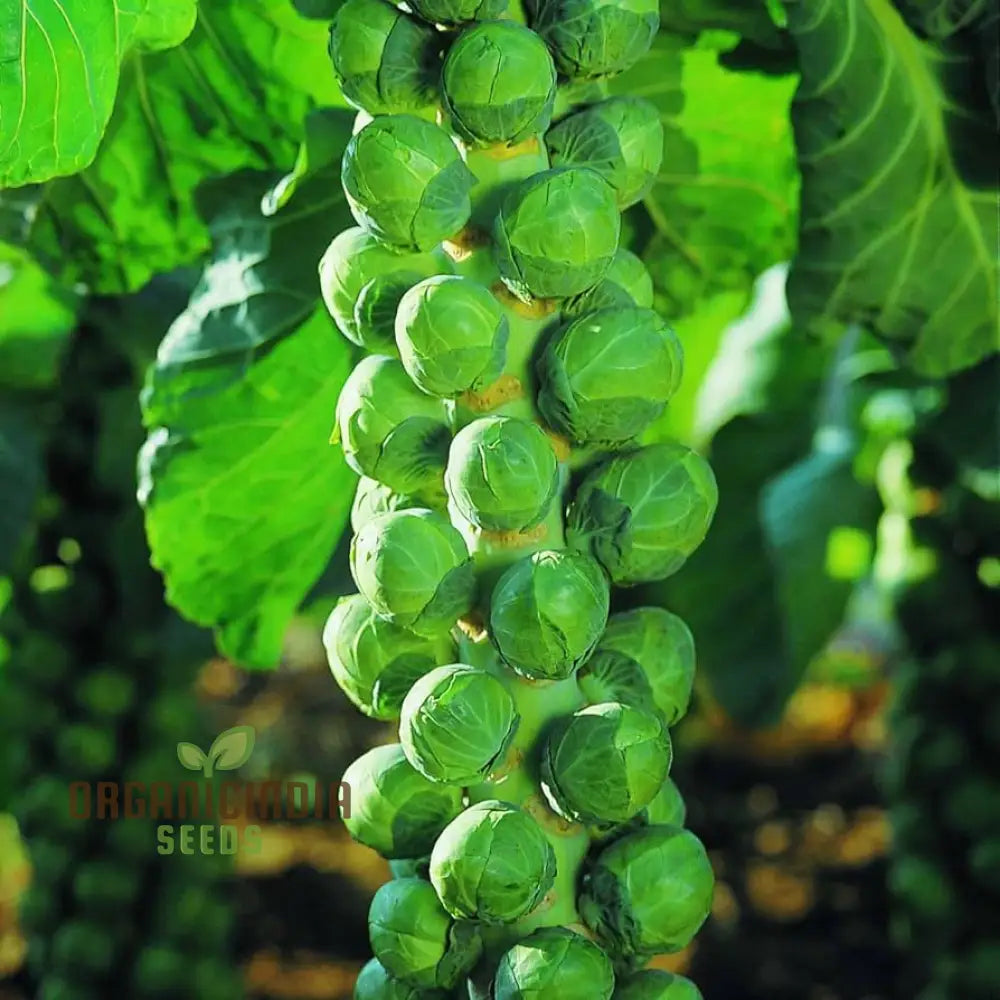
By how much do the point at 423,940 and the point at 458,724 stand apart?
0.43 ft

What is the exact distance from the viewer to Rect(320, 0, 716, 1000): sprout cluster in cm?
70

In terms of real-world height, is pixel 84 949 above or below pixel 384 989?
below

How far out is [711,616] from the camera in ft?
6.77

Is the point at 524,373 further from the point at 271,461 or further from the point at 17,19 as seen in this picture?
the point at 271,461

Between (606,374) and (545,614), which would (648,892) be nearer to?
(545,614)

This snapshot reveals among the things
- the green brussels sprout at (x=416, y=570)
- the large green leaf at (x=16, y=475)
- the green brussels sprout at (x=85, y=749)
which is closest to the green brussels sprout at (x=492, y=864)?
the green brussels sprout at (x=416, y=570)

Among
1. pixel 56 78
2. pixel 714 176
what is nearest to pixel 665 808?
pixel 56 78

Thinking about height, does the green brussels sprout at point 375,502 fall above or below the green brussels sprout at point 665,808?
above

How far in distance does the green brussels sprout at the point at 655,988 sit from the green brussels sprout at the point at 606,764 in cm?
9

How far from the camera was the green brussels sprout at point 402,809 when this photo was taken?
76 centimetres

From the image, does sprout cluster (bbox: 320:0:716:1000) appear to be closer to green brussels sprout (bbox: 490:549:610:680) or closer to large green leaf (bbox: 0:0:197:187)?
green brussels sprout (bbox: 490:549:610:680)

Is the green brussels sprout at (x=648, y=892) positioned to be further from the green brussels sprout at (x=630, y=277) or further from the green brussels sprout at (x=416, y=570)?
the green brussels sprout at (x=630, y=277)

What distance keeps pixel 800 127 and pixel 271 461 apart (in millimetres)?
529

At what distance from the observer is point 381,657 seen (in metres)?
0.77
